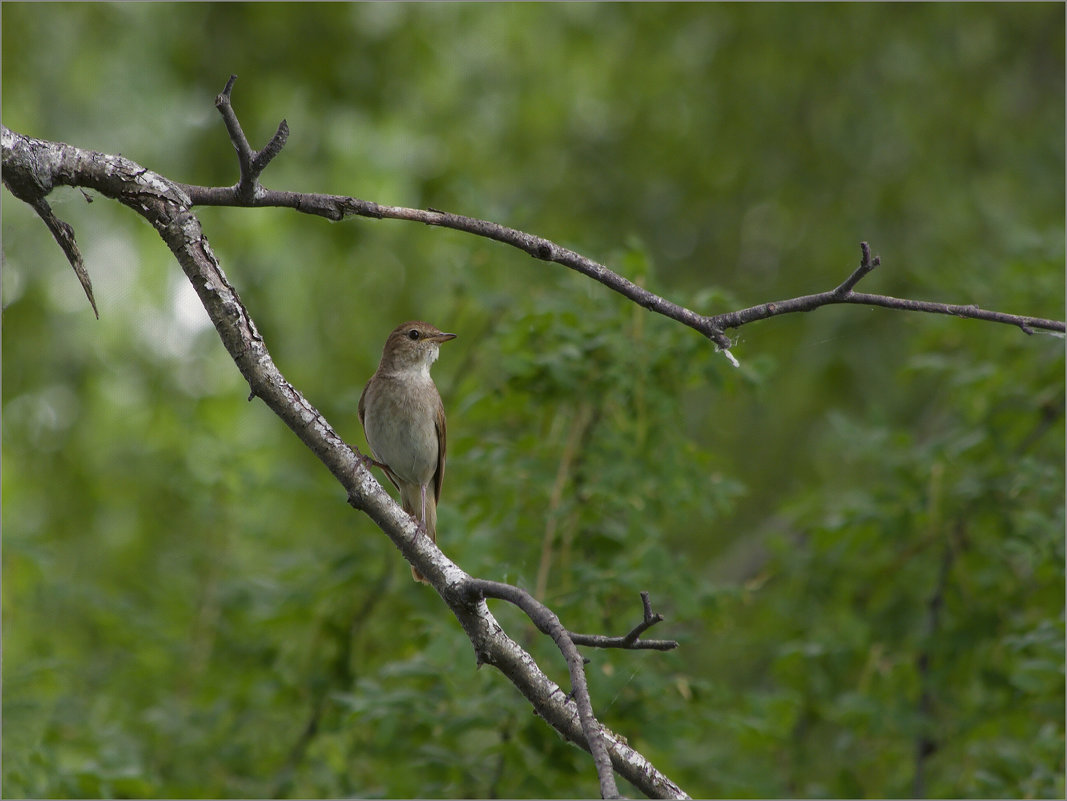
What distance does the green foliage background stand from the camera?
4277 millimetres

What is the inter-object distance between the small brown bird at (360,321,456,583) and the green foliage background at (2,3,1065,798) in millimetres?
194

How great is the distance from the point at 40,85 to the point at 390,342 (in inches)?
212

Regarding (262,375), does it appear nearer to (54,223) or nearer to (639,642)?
(54,223)

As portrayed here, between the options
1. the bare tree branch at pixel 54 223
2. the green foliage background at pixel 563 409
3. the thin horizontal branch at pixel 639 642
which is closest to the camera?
the thin horizontal branch at pixel 639 642

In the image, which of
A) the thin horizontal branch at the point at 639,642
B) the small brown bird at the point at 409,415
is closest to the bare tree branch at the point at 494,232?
the thin horizontal branch at the point at 639,642

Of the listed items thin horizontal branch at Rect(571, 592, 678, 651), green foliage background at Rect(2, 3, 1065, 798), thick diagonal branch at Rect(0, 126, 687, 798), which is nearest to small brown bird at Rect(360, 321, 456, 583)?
green foliage background at Rect(2, 3, 1065, 798)

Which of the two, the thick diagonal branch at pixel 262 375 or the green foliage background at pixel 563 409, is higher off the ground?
the green foliage background at pixel 563 409

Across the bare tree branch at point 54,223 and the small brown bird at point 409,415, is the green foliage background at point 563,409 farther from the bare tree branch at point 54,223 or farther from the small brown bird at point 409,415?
the small brown bird at point 409,415

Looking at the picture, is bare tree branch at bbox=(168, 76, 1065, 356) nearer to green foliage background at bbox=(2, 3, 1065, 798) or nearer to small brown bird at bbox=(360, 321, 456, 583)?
green foliage background at bbox=(2, 3, 1065, 798)

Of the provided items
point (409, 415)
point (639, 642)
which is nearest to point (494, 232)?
point (639, 642)

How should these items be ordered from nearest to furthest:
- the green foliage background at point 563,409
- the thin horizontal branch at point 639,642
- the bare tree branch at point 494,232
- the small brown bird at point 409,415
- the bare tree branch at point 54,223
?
the thin horizontal branch at point 639,642, the bare tree branch at point 494,232, the bare tree branch at point 54,223, the green foliage background at point 563,409, the small brown bird at point 409,415

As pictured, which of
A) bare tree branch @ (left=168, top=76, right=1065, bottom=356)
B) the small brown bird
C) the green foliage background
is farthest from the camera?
the small brown bird

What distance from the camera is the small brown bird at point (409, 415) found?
4.46m

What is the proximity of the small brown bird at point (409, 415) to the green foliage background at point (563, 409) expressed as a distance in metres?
0.19
